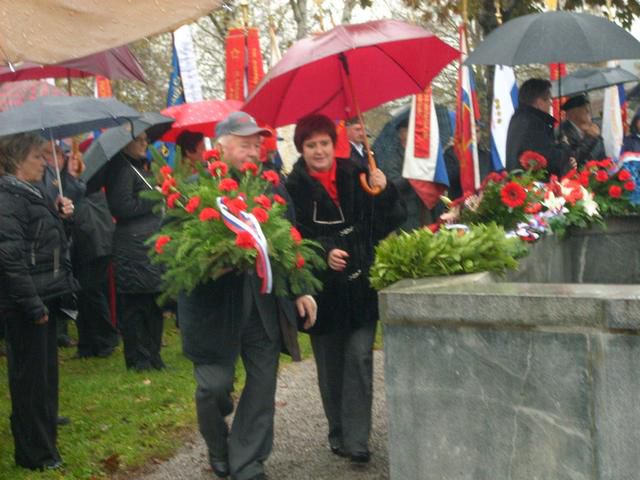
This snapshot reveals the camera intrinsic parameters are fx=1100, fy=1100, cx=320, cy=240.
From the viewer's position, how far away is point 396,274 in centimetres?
513

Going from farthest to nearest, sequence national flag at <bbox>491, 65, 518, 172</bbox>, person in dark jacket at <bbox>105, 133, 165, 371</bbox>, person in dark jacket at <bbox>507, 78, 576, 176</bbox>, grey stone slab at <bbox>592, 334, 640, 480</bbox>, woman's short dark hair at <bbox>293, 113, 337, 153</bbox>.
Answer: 1. national flag at <bbox>491, 65, 518, 172</bbox>
2. person in dark jacket at <bbox>105, 133, 165, 371</bbox>
3. person in dark jacket at <bbox>507, 78, 576, 176</bbox>
4. woman's short dark hair at <bbox>293, 113, 337, 153</bbox>
5. grey stone slab at <bbox>592, 334, 640, 480</bbox>

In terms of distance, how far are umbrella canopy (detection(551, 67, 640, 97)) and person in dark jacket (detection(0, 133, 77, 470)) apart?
7.11m

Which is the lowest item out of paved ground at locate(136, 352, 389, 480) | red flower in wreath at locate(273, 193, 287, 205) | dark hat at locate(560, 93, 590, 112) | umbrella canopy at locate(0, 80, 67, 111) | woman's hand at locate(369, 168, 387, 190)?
paved ground at locate(136, 352, 389, 480)

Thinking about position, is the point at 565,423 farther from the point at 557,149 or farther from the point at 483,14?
the point at 483,14

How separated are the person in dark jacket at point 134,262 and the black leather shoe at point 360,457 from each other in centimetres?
338

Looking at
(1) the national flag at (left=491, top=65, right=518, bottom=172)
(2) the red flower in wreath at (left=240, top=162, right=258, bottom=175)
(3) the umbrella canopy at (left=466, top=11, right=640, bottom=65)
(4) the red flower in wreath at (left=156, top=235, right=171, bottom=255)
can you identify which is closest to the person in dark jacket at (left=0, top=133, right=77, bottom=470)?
(4) the red flower in wreath at (left=156, top=235, right=171, bottom=255)

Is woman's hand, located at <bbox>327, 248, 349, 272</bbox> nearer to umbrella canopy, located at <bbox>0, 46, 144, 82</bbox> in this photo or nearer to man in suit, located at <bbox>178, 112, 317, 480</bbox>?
man in suit, located at <bbox>178, 112, 317, 480</bbox>

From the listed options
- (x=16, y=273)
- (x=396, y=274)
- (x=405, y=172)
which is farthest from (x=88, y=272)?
(x=396, y=274)

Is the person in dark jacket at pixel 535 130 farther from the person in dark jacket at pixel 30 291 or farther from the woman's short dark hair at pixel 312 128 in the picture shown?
the person in dark jacket at pixel 30 291

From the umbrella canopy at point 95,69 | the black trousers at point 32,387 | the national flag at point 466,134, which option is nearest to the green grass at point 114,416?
the black trousers at point 32,387

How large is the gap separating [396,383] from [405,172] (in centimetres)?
Result: 576

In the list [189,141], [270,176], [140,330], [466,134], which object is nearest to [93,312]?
[140,330]

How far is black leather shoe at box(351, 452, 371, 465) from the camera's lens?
6285 millimetres

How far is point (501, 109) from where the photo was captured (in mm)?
10812
